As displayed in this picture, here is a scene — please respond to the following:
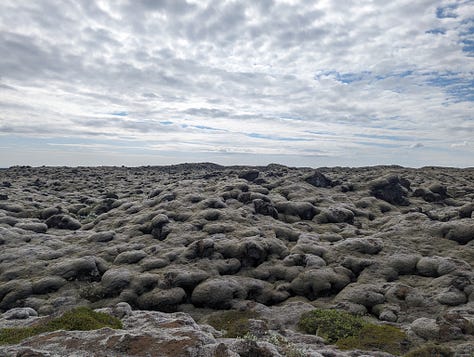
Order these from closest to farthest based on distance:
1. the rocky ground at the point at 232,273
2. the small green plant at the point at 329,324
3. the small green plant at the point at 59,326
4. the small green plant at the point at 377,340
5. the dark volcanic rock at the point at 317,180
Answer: the small green plant at the point at 59,326 < the rocky ground at the point at 232,273 < the small green plant at the point at 377,340 < the small green plant at the point at 329,324 < the dark volcanic rock at the point at 317,180

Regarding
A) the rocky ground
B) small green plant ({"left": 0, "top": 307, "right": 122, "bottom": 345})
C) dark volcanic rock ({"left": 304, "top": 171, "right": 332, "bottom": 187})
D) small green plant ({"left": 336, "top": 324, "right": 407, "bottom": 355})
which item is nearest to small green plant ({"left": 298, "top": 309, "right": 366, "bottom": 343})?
small green plant ({"left": 336, "top": 324, "right": 407, "bottom": 355})

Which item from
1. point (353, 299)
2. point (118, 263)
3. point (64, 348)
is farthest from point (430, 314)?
point (118, 263)

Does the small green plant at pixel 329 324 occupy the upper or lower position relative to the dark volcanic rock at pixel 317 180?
lower

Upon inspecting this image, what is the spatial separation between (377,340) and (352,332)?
1573 millimetres

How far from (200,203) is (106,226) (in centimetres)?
1420

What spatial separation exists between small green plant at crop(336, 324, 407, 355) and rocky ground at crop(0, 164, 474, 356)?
0.97 meters

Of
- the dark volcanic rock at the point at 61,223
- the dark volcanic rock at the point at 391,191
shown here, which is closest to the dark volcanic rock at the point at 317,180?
the dark volcanic rock at the point at 391,191

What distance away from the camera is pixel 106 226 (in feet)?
173

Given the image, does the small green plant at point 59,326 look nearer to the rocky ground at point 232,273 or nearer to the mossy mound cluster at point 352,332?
the rocky ground at point 232,273

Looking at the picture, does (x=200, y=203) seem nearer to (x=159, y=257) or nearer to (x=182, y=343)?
(x=159, y=257)

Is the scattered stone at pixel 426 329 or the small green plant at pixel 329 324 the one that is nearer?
the scattered stone at pixel 426 329

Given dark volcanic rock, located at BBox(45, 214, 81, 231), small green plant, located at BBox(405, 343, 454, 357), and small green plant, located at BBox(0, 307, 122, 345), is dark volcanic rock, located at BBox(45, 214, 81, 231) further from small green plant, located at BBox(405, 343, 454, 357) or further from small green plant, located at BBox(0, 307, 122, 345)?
small green plant, located at BBox(405, 343, 454, 357)

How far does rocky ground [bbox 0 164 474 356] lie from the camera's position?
605 inches

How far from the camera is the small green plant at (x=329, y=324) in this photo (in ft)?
70.1
